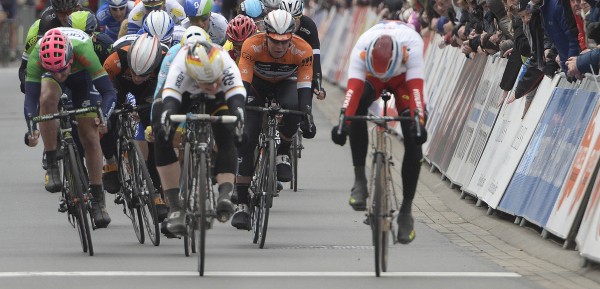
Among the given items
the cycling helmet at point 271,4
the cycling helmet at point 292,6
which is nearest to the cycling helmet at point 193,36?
the cycling helmet at point 292,6

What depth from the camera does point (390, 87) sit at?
12438mm

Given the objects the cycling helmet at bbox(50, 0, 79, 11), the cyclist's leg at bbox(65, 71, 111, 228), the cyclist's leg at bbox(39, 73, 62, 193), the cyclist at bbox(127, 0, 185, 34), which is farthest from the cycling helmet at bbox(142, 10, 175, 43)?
the cyclist at bbox(127, 0, 185, 34)

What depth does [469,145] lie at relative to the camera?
17.3m

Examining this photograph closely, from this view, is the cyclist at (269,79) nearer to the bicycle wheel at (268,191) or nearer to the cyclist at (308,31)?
the bicycle wheel at (268,191)

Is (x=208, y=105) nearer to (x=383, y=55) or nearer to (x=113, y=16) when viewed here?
(x=383, y=55)

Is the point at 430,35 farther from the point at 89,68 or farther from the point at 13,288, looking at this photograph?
the point at 13,288

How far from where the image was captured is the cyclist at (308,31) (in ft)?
53.3

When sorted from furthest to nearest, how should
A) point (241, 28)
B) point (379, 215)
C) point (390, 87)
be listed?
point (241, 28) < point (390, 87) < point (379, 215)

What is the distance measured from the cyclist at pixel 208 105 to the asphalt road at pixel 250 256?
493 mm

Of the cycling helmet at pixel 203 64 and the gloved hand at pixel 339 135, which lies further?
the cycling helmet at pixel 203 64

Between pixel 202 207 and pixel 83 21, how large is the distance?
5402mm

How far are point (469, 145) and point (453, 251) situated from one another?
4055 mm

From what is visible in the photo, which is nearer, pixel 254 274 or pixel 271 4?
pixel 254 274

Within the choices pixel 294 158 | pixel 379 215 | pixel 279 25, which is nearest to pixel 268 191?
pixel 279 25
